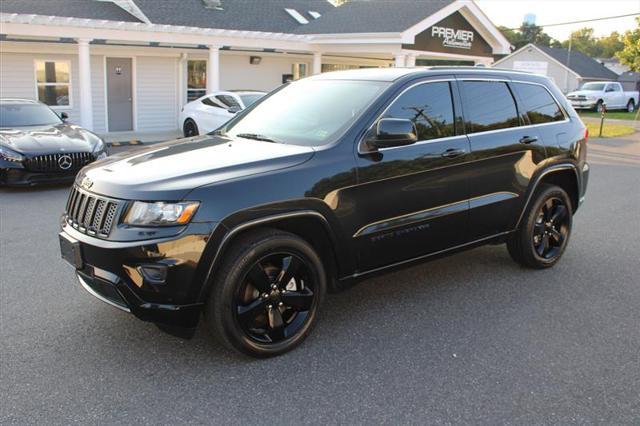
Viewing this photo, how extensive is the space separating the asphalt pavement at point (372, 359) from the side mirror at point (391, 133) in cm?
135

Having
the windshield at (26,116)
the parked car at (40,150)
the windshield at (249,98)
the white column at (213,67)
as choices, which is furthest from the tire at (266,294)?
the white column at (213,67)

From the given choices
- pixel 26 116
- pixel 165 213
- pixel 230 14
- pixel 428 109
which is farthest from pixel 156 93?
pixel 165 213

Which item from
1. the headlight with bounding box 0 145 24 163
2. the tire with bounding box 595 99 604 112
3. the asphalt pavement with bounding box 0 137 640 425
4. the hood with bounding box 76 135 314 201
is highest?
the tire with bounding box 595 99 604 112

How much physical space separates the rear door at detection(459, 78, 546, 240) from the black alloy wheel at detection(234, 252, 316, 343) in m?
1.70

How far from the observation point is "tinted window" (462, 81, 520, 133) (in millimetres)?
4836

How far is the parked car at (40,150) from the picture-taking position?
895cm

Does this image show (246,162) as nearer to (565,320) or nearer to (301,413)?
(301,413)

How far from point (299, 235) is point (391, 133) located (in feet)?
3.06

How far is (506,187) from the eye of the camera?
16.6 ft

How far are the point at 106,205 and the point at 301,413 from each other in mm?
1683

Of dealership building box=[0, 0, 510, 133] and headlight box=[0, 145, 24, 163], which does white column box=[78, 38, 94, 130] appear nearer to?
dealership building box=[0, 0, 510, 133]

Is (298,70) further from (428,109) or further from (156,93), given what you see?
(428,109)

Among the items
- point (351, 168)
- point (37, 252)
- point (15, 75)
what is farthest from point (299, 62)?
point (351, 168)

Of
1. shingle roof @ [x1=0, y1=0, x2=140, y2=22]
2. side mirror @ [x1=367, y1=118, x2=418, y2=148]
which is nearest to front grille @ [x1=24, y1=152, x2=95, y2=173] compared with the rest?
side mirror @ [x1=367, y1=118, x2=418, y2=148]
